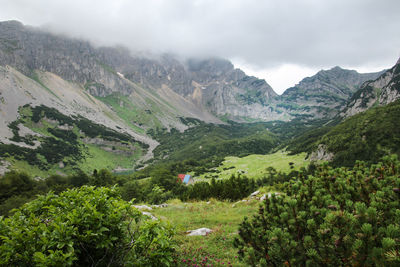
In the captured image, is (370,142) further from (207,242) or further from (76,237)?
(76,237)

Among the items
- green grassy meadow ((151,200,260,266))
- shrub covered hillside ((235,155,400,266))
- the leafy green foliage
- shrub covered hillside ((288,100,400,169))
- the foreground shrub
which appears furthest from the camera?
the leafy green foliage

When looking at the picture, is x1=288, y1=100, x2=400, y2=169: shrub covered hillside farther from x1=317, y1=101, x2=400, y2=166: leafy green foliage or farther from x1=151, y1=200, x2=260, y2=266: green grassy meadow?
x1=151, y1=200, x2=260, y2=266: green grassy meadow

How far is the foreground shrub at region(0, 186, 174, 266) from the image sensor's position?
12.1 feet

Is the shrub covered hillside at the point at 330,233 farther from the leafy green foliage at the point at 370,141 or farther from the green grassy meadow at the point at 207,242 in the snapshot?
the leafy green foliage at the point at 370,141

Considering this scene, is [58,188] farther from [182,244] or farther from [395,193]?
[395,193]

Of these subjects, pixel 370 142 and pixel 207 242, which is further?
pixel 370 142

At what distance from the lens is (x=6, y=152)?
13688cm

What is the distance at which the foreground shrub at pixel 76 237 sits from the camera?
370cm

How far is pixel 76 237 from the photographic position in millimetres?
4328

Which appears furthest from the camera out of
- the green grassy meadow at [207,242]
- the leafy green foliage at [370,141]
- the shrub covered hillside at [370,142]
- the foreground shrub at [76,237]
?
the leafy green foliage at [370,141]

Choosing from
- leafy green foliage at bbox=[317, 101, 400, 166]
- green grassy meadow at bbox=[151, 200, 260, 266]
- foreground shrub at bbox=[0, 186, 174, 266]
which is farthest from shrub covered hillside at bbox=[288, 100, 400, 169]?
foreground shrub at bbox=[0, 186, 174, 266]

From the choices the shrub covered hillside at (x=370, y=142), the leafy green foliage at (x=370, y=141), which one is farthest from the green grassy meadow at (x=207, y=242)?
the leafy green foliage at (x=370, y=141)

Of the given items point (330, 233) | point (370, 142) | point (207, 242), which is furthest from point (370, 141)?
point (330, 233)

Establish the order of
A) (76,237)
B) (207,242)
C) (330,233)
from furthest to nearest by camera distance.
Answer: (207,242) < (76,237) < (330,233)
